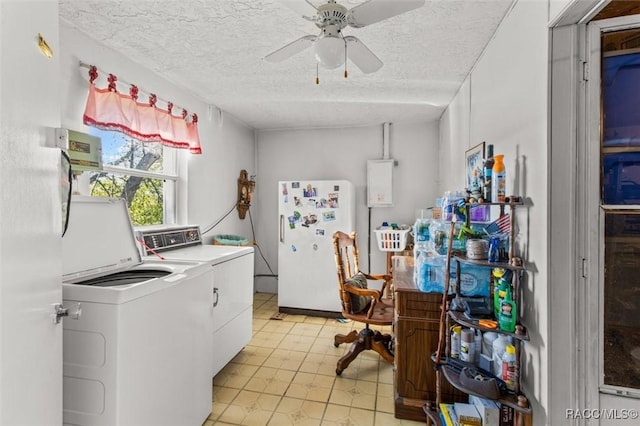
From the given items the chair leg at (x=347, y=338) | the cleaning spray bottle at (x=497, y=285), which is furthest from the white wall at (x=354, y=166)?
the cleaning spray bottle at (x=497, y=285)

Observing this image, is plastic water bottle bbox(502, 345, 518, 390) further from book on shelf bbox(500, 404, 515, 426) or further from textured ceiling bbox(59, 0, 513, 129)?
textured ceiling bbox(59, 0, 513, 129)

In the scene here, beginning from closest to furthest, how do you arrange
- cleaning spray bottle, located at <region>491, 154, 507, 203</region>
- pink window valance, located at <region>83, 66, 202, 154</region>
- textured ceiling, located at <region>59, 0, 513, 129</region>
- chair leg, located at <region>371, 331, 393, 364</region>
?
cleaning spray bottle, located at <region>491, 154, 507, 203</region>, textured ceiling, located at <region>59, 0, 513, 129</region>, pink window valance, located at <region>83, 66, 202, 154</region>, chair leg, located at <region>371, 331, 393, 364</region>

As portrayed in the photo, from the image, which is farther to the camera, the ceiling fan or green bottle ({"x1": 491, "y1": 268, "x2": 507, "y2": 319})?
green bottle ({"x1": 491, "y1": 268, "x2": 507, "y2": 319})

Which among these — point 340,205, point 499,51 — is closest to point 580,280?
point 499,51

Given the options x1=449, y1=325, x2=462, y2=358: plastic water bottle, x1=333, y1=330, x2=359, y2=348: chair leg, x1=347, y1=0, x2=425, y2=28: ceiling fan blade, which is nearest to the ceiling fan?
x1=347, y1=0, x2=425, y2=28: ceiling fan blade

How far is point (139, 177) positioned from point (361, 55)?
2051 mm

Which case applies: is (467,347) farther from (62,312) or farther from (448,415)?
(62,312)

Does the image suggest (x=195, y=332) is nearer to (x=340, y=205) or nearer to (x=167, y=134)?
(x=167, y=134)

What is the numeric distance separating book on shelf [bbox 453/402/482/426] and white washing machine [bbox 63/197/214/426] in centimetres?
140

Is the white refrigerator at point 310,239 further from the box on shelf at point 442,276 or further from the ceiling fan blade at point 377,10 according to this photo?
the ceiling fan blade at point 377,10

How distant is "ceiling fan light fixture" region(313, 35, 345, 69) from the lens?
134cm

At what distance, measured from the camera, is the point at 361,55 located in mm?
1588

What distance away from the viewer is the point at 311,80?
266cm

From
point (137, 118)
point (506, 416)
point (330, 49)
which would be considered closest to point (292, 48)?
point (330, 49)
